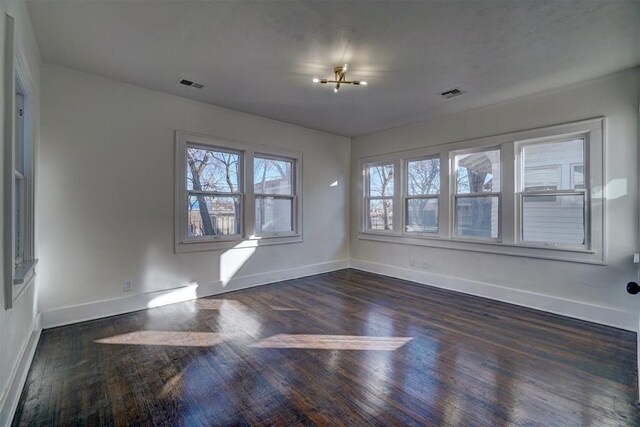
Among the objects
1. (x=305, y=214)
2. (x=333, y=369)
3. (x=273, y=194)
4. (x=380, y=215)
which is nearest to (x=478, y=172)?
(x=380, y=215)

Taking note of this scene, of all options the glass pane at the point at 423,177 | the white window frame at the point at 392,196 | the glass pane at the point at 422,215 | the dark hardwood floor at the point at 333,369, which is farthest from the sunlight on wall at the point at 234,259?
the glass pane at the point at 423,177

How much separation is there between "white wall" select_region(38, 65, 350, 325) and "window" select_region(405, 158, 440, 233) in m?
2.85

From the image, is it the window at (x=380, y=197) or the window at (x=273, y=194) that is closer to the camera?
the window at (x=273, y=194)

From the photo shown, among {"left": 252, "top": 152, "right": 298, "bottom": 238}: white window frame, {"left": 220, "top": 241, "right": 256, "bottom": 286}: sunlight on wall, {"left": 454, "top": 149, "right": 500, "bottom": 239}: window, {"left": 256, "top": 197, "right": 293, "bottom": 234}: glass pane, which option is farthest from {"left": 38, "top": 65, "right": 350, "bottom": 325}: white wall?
{"left": 454, "top": 149, "right": 500, "bottom": 239}: window

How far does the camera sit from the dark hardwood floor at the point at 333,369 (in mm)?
1864

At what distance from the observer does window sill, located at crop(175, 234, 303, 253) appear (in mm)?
4062

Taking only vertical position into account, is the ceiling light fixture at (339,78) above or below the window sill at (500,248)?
above

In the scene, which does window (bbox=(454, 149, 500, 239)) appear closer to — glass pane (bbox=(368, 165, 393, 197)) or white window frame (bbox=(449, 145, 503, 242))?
white window frame (bbox=(449, 145, 503, 242))

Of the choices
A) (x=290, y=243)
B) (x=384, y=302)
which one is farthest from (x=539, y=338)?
(x=290, y=243)

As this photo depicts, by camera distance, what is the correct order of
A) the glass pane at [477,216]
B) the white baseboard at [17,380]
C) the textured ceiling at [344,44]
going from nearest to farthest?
the white baseboard at [17,380]
the textured ceiling at [344,44]
the glass pane at [477,216]

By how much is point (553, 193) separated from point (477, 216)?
3.22 ft

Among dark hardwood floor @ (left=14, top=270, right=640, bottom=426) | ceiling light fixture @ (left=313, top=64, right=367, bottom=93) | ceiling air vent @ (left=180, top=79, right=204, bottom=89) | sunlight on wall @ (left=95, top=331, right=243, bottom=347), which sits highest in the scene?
ceiling air vent @ (left=180, top=79, right=204, bottom=89)

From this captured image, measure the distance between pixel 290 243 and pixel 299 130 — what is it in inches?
79.7

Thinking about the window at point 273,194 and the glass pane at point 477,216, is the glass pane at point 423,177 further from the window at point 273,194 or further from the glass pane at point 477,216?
the window at point 273,194
